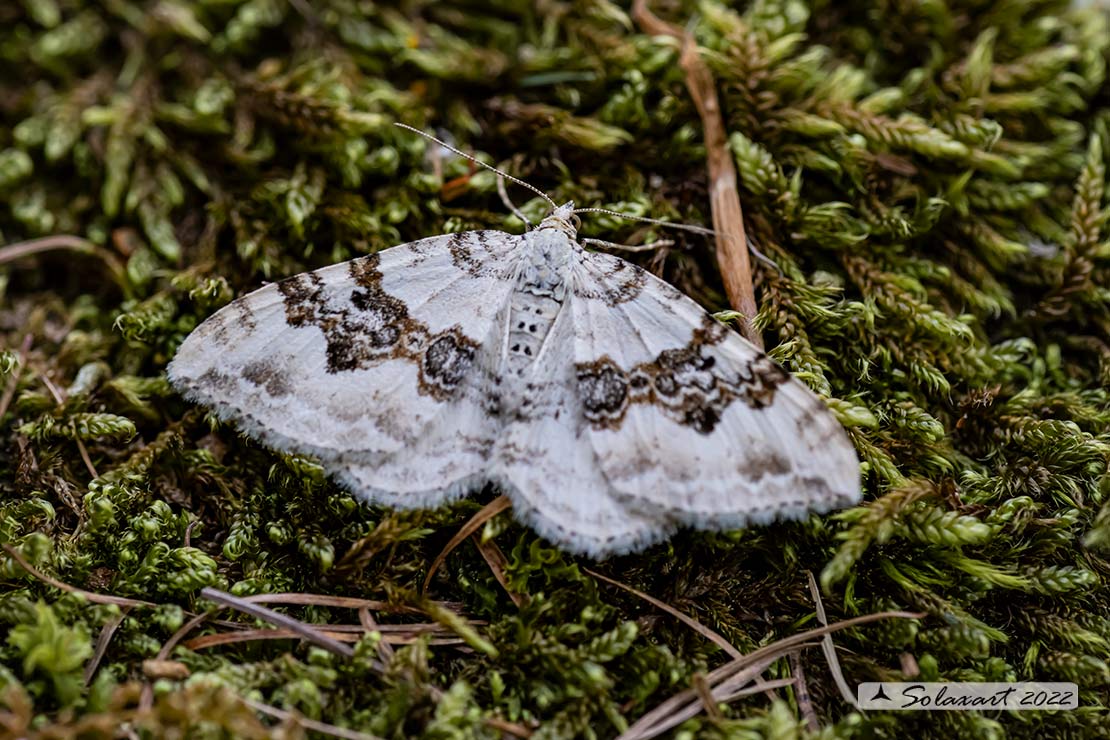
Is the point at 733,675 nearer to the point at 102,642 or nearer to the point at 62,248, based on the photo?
the point at 102,642

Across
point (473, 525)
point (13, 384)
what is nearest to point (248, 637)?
point (473, 525)

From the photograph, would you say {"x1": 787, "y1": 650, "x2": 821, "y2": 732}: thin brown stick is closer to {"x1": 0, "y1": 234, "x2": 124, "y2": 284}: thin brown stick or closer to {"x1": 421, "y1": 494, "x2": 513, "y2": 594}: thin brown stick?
{"x1": 421, "y1": 494, "x2": 513, "y2": 594}: thin brown stick

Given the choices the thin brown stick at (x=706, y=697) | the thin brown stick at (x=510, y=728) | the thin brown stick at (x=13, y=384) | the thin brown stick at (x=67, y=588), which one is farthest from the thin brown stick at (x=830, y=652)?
the thin brown stick at (x=13, y=384)

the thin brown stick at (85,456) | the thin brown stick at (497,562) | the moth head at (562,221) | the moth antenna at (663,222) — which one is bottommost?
the thin brown stick at (497,562)

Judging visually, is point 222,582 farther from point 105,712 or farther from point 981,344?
point 981,344

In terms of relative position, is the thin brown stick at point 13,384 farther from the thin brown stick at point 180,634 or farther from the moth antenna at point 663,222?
the moth antenna at point 663,222

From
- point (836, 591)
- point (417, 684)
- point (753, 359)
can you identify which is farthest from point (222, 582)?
point (836, 591)
